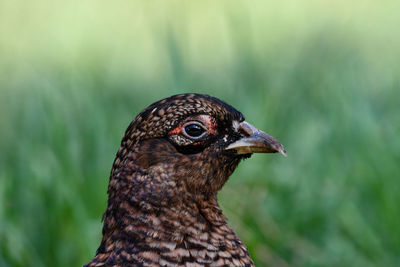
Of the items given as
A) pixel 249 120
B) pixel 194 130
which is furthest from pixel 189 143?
pixel 249 120

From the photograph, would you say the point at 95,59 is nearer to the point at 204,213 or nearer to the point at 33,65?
the point at 33,65

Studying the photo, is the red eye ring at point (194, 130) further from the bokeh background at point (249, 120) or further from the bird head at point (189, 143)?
the bokeh background at point (249, 120)

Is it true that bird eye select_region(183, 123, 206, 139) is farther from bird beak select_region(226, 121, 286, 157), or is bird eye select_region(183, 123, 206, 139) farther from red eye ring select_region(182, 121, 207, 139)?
bird beak select_region(226, 121, 286, 157)

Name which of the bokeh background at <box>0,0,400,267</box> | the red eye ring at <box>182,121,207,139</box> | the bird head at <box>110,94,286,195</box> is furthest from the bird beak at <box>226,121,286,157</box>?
the bokeh background at <box>0,0,400,267</box>

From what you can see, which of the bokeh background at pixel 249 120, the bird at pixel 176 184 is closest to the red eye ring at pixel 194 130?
the bird at pixel 176 184

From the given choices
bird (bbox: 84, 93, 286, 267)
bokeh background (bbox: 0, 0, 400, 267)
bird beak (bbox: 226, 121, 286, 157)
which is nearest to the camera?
bird (bbox: 84, 93, 286, 267)

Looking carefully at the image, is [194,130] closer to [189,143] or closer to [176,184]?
[189,143]
